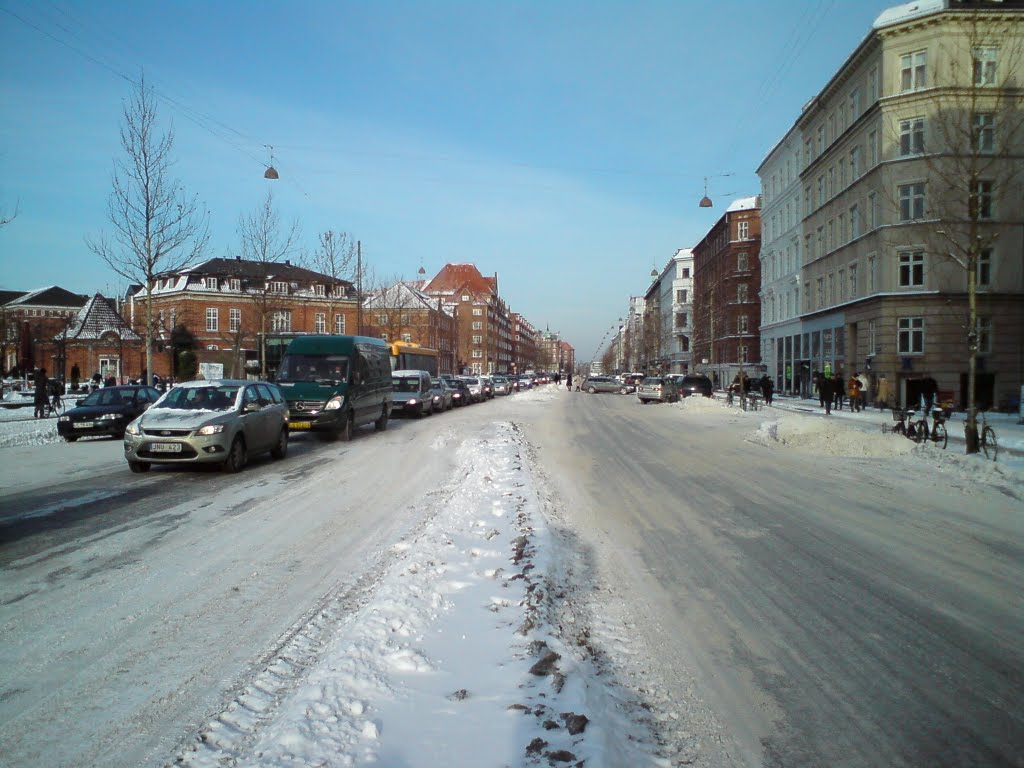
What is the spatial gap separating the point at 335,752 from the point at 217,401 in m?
11.2

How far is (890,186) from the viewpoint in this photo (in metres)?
32.9

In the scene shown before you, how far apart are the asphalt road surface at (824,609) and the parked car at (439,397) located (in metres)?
21.4

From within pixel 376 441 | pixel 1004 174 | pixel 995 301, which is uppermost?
pixel 1004 174

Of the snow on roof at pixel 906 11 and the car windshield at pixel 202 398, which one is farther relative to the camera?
the snow on roof at pixel 906 11

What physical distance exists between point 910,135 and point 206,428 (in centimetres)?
3396

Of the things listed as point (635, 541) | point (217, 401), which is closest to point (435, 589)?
point (635, 541)

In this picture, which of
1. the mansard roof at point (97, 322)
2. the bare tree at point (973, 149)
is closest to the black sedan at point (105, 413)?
the bare tree at point (973, 149)

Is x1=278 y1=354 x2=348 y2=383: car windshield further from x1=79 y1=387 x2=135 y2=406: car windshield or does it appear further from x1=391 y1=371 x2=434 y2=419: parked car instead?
x1=391 y1=371 x2=434 y2=419: parked car

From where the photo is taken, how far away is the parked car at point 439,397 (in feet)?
106

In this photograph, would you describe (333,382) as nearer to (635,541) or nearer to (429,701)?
(635,541)

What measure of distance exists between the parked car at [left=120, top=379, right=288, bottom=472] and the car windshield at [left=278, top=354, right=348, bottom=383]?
13.7 ft

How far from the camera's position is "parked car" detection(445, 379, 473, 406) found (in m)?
39.3

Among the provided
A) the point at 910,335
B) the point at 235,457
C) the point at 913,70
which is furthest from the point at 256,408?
the point at 913,70

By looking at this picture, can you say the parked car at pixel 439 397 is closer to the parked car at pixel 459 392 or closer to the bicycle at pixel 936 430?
the parked car at pixel 459 392
